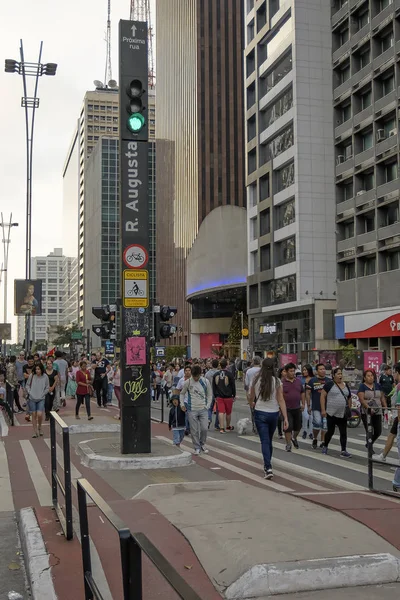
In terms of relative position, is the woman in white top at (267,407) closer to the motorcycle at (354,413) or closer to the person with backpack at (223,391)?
the person with backpack at (223,391)

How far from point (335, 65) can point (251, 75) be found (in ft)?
49.1

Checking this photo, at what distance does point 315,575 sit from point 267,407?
5.24 meters

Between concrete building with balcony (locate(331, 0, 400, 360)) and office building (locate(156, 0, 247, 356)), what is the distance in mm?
29362

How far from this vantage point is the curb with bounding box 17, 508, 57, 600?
4973 millimetres

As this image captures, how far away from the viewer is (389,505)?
740 cm

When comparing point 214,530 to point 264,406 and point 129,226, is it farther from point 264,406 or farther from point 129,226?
point 129,226

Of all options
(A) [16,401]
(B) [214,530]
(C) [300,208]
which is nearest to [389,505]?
(B) [214,530]

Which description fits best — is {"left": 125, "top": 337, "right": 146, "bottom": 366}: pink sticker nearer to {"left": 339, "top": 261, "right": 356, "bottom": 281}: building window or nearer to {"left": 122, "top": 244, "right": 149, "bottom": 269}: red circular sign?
{"left": 122, "top": 244, "right": 149, "bottom": 269}: red circular sign

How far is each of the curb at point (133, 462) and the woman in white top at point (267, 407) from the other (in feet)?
4.66

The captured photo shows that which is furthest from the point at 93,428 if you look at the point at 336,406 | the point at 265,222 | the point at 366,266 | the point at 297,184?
the point at 265,222

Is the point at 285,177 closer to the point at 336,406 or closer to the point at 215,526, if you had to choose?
the point at 336,406

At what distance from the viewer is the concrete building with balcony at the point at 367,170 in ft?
134

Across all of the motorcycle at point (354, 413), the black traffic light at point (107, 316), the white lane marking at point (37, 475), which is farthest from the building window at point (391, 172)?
the white lane marking at point (37, 475)

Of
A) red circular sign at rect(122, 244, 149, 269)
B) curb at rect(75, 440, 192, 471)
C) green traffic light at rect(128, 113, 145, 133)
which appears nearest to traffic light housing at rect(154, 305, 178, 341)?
red circular sign at rect(122, 244, 149, 269)
